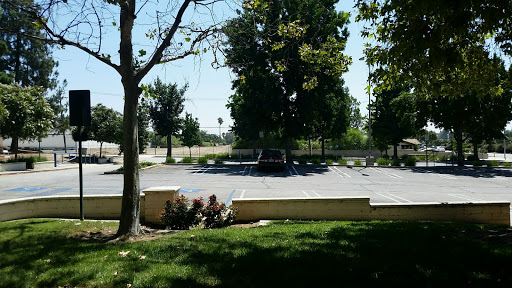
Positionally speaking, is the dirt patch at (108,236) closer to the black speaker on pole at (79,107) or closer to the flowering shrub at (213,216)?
the flowering shrub at (213,216)

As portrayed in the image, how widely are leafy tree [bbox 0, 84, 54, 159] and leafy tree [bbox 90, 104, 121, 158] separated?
9581mm

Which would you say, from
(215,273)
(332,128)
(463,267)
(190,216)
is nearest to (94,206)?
(190,216)

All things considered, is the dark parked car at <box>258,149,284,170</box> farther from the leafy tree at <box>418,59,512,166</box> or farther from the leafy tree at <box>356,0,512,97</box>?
the leafy tree at <box>356,0,512,97</box>

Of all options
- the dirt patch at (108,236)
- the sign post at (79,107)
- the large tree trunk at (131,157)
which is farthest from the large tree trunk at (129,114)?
the sign post at (79,107)

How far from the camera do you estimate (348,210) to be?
8609 millimetres

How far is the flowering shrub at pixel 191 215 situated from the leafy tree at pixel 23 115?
22.6 m

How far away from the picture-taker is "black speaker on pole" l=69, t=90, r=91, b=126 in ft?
25.0

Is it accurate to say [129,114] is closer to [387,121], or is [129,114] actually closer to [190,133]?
[190,133]

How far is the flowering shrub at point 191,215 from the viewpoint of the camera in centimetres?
770

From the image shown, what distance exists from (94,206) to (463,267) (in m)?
8.13

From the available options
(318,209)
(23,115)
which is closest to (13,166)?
(23,115)

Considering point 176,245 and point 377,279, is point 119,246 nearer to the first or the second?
point 176,245

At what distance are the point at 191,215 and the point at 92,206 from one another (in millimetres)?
2793

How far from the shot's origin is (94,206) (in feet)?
27.9
